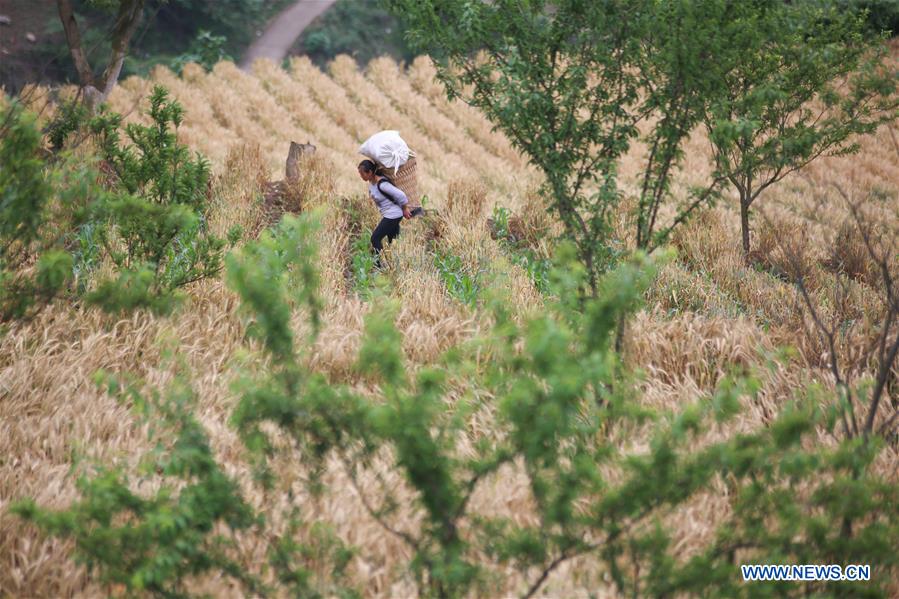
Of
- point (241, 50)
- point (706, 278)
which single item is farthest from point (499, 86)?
point (241, 50)

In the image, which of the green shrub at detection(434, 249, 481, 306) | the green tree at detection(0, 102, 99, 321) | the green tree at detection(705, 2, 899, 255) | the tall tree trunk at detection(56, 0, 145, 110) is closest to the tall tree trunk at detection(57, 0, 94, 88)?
the tall tree trunk at detection(56, 0, 145, 110)

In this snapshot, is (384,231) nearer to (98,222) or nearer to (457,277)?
(457,277)

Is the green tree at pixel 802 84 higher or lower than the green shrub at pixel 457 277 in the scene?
higher

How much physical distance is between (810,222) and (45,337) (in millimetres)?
10458

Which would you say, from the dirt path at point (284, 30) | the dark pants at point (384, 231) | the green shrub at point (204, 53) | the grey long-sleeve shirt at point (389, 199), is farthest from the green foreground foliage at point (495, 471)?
the dirt path at point (284, 30)

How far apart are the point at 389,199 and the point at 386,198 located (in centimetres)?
3

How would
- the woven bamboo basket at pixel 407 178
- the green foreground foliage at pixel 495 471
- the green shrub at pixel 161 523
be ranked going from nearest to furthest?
the green foreground foliage at pixel 495 471 → the green shrub at pixel 161 523 → the woven bamboo basket at pixel 407 178

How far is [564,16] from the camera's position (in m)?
4.79

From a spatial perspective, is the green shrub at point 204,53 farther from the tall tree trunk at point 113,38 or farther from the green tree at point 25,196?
the green tree at point 25,196

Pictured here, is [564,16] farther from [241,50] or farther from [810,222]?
[241,50]

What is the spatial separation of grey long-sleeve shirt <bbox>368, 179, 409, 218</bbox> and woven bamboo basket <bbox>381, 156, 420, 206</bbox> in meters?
0.08

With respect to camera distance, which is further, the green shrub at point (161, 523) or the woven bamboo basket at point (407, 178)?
the woven bamboo basket at point (407, 178)

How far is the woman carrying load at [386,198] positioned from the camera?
6629 millimetres

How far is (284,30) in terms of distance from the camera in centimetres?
3184
